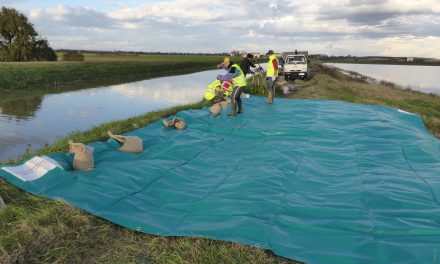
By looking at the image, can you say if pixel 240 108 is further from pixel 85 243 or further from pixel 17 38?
pixel 17 38

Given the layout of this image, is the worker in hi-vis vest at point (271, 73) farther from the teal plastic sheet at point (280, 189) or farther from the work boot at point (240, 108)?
the teal plastic sheet at point (280, 189)

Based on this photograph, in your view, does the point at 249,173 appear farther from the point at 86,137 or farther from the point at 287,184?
the point at 86,137

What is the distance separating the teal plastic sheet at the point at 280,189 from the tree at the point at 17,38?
4230 centimetres

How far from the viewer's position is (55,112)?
15492 millimetres

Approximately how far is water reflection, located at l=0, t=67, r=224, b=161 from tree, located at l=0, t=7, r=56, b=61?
2479 centimetres

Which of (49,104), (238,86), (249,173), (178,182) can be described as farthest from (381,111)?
(49,104)

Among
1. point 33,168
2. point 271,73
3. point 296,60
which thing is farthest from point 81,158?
point 296,60

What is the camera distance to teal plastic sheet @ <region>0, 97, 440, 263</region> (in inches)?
156

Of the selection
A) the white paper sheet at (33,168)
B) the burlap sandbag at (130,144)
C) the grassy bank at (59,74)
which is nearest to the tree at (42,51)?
the grassy bank at (59,74)

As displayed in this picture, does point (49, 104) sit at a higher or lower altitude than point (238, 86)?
lower

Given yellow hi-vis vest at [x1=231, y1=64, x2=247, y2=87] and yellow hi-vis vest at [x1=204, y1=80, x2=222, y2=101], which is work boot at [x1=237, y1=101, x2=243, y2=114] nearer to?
yellow hi-vis vest at [x1=231, y1=64, x2=247, y2=87]

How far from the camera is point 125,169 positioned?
5812 mm

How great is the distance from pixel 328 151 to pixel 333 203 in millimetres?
2828

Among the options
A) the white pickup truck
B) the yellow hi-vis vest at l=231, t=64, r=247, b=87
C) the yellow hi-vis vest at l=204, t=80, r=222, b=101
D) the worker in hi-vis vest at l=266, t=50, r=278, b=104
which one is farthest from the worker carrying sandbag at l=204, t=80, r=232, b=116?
the white pickup truck
